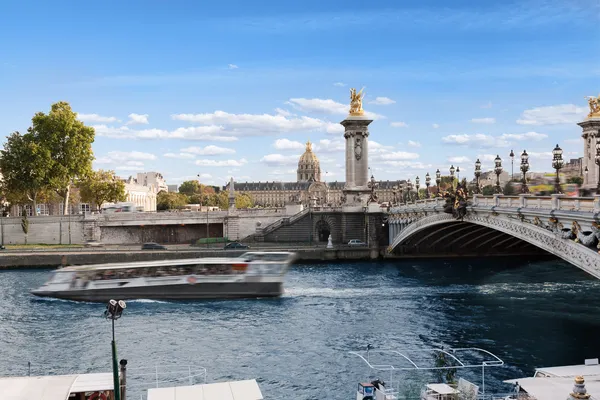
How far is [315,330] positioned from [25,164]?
5079 centimetres

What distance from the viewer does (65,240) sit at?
7794 cm

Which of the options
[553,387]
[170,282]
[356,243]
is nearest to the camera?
[553,387]

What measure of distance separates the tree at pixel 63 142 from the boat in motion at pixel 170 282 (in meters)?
30.9

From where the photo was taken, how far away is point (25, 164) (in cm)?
7325

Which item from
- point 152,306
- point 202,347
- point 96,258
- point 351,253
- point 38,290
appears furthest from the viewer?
point 351,253

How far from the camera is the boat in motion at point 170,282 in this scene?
46.6m

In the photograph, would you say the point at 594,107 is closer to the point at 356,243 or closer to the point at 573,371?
the point at 356,243

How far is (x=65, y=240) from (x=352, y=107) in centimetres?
3794

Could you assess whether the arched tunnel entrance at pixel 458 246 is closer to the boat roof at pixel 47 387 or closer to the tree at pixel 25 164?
the tree at pixel 25 164

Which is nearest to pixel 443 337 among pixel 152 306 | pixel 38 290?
pixel 152 306

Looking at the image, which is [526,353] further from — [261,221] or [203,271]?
[261,221]

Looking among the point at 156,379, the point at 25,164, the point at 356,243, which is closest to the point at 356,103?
the point at 356,243

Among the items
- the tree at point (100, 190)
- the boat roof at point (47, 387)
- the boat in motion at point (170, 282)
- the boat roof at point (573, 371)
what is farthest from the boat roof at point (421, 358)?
the tree at point (100, 190)

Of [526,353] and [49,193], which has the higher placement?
[49,193]
